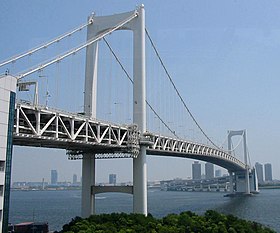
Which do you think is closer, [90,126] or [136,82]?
[90,126]

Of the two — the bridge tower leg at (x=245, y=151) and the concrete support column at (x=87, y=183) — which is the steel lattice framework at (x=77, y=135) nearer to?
the concrete support column at (x=87, y=183)

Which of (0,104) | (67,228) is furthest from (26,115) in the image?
(67,228)

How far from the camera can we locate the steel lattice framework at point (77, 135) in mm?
17656

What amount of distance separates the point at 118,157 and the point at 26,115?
1105 centimetres

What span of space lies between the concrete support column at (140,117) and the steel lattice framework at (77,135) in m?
1.08

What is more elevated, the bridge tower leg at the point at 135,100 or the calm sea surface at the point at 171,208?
the bridge tower leg at the point at 135,100

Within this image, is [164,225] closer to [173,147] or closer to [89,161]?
[89,161]

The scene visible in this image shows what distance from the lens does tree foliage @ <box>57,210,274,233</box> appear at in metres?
18.8

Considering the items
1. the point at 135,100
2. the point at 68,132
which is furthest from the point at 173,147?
the point at 68,132

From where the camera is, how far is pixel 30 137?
57.0 feet

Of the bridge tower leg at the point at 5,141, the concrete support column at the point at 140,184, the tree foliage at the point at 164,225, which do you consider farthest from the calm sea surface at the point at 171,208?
the bridge tower leg at the point at 5,141

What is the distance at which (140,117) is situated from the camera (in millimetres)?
27766

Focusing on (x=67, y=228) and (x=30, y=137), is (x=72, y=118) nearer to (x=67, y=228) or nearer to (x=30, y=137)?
(x=30, y=137)

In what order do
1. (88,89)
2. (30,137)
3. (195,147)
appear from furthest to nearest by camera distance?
(195,147) → (88,89) → (30,137)
